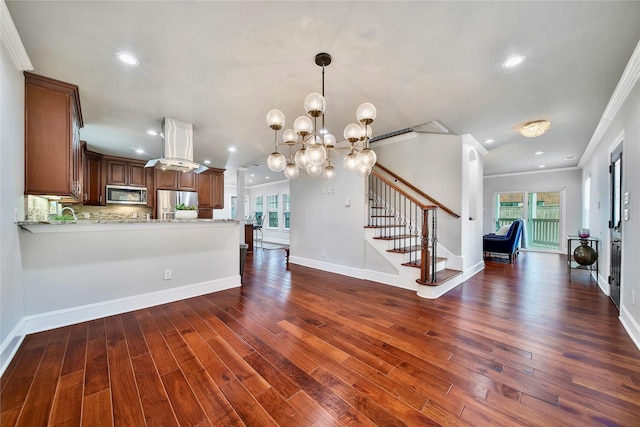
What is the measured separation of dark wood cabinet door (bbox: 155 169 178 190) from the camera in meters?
6.09

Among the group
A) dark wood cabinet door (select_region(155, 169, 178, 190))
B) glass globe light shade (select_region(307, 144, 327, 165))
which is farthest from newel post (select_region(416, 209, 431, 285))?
dark wood cabinet door (select_region(155, 169, 178, 190))

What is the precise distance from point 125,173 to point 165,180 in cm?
78

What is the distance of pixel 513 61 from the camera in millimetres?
2213

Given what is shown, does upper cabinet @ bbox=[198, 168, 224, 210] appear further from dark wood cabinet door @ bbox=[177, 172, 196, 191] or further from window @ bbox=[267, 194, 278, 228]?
window @ bbox=[267, 194, 278, 228]

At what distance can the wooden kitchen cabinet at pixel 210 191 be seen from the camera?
22.4ft

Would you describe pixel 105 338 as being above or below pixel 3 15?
below

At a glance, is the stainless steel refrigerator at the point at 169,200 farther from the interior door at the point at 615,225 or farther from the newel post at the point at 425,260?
the interior door at the point at 615,225

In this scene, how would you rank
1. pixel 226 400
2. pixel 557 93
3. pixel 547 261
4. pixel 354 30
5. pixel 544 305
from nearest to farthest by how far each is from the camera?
pixel 226 400 < pixel 354 30 < pixel 557 93 < pixel 544 305 < pixel 547 261

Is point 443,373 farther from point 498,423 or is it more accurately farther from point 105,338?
point 105,338

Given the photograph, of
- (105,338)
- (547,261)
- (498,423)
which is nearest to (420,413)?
(498,423)

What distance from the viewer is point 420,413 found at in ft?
4.64

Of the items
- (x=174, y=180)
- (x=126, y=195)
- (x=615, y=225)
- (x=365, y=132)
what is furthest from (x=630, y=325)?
(x=126, y=195)

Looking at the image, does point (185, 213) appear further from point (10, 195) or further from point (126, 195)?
point (126, 195)

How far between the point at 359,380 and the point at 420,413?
16.1 inches
